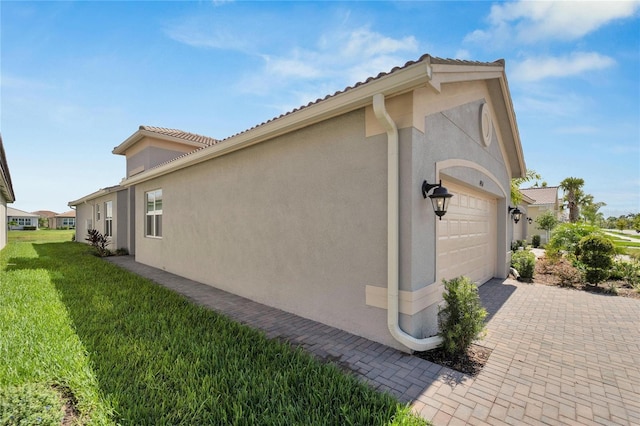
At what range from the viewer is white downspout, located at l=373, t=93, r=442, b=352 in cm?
413

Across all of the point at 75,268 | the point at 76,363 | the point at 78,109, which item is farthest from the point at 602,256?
the point at 78,109

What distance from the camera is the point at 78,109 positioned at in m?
10.6

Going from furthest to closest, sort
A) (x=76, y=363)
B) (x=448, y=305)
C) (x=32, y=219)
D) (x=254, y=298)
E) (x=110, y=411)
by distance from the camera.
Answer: (x=32, y=219) < (x=254, y=298) < (x=448, y=305) < (x=76, y=363) < (x=110, y=411)

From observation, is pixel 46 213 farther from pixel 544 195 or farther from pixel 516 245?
pixel 544 195

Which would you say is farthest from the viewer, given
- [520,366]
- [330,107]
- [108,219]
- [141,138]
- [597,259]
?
[108,219]

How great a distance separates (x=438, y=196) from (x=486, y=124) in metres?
4.78

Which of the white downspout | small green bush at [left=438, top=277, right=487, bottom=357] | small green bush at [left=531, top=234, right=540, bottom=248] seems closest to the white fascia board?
the white downspout

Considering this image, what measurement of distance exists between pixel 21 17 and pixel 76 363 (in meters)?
8.73

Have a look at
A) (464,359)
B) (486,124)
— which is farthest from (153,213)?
(486,124)

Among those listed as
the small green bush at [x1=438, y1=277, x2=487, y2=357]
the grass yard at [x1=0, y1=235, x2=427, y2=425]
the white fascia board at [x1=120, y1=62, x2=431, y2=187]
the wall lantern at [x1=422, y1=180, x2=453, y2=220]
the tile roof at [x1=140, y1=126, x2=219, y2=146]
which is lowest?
the grass yard at [x1=0, y1=235, x2=427, y2=425]

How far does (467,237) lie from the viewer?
23.9 ft

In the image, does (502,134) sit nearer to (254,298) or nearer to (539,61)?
(539,61)

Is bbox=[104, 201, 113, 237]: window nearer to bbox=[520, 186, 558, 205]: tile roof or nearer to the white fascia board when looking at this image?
the white fascia board

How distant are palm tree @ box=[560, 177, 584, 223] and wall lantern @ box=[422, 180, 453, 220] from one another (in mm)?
36885
